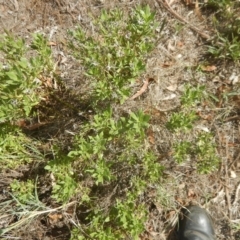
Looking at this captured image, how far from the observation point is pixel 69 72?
3141 mm

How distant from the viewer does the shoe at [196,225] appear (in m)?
2.93

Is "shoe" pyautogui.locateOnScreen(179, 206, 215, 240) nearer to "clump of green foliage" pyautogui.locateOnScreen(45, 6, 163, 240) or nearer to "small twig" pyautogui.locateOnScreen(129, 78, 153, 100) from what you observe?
"clump of green foliage" pyautogui.locateOnScreen(45, 6, 163, 240)

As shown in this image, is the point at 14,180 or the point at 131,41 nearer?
the point at 131,41

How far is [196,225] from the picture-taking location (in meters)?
2.95

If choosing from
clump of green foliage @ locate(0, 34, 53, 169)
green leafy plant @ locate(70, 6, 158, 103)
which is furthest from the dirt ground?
green leafy plant @ locate(70, 6, 158, 103)

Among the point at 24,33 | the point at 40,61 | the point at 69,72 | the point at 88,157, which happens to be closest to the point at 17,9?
the point at 24,33

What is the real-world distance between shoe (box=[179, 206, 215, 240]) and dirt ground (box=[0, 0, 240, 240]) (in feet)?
0.21

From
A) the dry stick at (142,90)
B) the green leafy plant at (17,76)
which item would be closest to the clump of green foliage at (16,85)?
the green leafy plant at (17,76)

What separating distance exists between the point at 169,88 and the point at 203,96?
0.30 m

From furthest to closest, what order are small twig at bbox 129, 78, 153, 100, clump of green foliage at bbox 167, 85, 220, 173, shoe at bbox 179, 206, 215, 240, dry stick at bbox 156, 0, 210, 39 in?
dry stick at bbox 156, 0, 210, 39, small twig at bbox 129, 78, 153, 100, shoe at bbox 179, 206, 215, 240, clump of green foliage at bbox 167, 85, 220, 173

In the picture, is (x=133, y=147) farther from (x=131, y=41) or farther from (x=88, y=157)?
(x=131, y=41)

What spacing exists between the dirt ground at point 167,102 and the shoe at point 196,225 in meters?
0.07

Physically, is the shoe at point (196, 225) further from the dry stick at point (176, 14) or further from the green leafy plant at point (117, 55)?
the dry stick at point (176, 14)

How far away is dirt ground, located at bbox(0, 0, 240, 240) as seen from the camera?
2.94 meters
